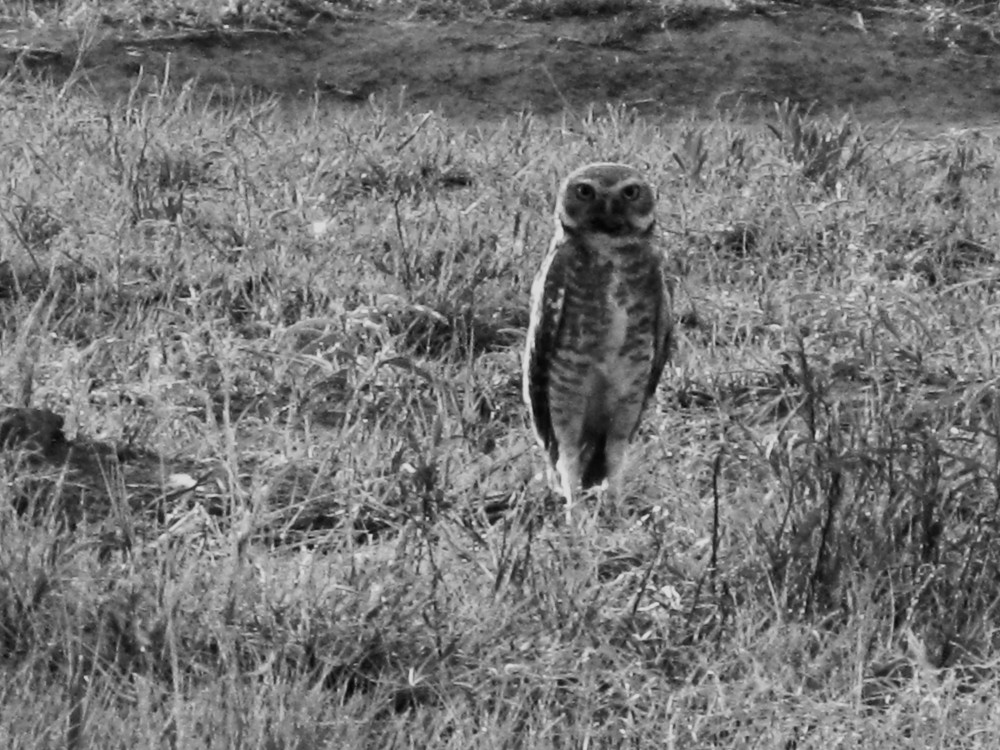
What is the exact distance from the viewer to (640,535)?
14.3 feet

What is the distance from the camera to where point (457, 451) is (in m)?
4.68

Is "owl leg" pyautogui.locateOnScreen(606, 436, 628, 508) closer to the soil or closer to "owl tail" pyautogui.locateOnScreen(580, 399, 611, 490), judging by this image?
"owl tail" pyautogui.locateOnScreen(580, 399, 611, 490)

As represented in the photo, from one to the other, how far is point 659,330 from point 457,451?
0.58 metres

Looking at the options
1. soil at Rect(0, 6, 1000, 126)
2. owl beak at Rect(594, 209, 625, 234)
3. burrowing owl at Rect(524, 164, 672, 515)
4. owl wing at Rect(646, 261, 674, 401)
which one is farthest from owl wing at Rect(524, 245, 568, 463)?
soil at Rect(0, 6, 1000, 126)

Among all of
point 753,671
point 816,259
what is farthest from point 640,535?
point 816,259

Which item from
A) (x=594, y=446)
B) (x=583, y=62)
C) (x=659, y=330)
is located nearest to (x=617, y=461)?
(x=594, y=446)

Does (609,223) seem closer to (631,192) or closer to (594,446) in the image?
(631,192)

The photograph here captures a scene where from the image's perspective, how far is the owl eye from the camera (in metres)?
4.59

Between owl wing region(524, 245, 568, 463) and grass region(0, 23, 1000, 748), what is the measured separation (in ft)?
0.49

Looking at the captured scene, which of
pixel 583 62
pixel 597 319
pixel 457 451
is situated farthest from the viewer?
pixel 583 62

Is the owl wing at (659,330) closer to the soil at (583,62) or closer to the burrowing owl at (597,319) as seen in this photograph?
A: the burrowing owl at (597,319)

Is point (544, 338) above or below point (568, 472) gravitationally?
above

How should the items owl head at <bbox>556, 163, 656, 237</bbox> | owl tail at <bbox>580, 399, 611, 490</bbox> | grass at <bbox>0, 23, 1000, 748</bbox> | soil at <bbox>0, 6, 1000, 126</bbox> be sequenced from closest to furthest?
1. grass at <bbox>0, 23, 1000, 748</bbox>
2. owl head at <bbox>556, 163, 656, 237</bbox>
3. owl tail at <bbox>580, 399, 611, 490</bbox>
4. soil at <bbox>0, 6, 1000, 126</bbox>

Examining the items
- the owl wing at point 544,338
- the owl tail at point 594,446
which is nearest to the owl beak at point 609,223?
the owl wing at point 544,338
